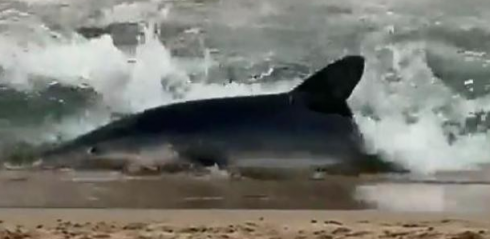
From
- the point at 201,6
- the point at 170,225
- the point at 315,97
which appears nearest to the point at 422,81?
the point at 315,97

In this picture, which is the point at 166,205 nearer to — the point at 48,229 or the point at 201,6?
the point at 48,229

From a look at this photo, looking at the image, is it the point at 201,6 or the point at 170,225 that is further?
the point at 201,6

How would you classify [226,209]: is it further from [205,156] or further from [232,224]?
[205,156]

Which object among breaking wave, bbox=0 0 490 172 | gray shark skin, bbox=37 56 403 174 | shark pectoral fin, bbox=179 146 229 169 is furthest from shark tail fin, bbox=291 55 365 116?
shark pectoral fin, bbox=179 146 229 169

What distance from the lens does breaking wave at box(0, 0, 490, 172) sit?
204 inches

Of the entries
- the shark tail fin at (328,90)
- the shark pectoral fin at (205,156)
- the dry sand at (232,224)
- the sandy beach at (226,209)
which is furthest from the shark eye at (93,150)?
the shark tail fin at (328,90)

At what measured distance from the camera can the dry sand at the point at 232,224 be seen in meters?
3.37

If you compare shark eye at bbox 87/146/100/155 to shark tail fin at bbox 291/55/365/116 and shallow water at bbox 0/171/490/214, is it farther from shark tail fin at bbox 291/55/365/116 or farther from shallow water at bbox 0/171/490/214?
shark tail fin at bbox 291/55/365/116

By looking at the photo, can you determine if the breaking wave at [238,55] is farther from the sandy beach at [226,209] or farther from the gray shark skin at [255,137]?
the sandy beach at [226,209]

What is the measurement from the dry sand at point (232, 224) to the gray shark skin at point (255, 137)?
2.64 feet

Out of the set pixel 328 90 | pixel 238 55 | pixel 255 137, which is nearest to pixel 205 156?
pixel 255 137

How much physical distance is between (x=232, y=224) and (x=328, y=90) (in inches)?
52.2

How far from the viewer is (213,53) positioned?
529cm

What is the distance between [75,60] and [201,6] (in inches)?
27.2
